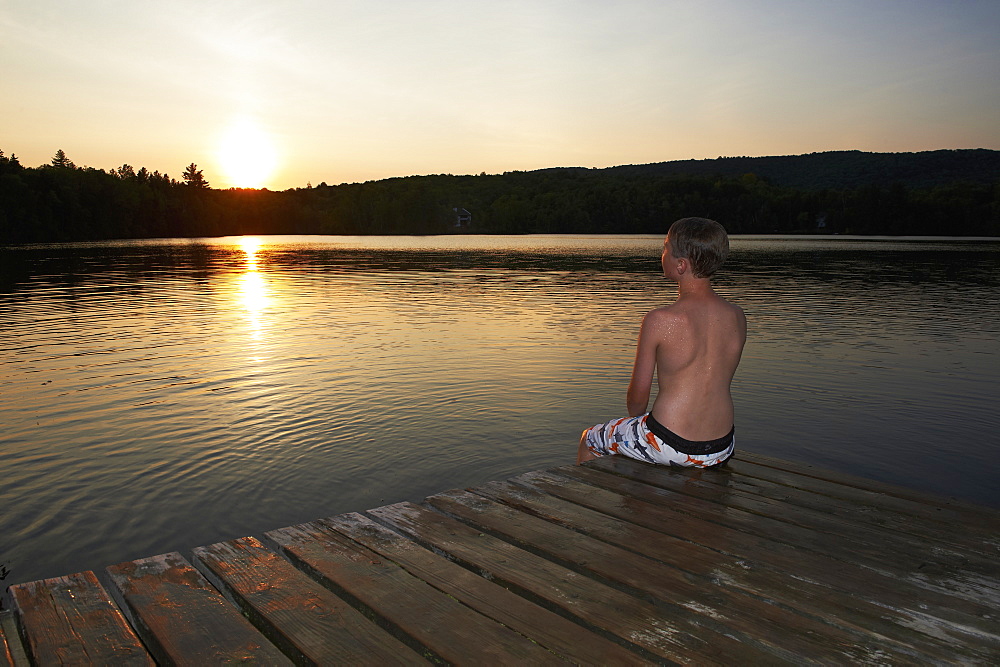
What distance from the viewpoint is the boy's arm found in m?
4.48

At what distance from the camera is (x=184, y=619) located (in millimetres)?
2730

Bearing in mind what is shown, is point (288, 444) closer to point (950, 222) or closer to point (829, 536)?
point (829, 536)

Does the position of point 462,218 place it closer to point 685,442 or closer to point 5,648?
point 685,442

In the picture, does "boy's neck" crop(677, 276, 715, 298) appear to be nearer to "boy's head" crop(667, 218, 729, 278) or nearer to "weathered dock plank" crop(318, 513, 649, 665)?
"boy's head" crop(667, 218, 729, 278)

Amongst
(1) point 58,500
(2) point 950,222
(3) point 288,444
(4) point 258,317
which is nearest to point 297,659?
(1) point 58,500

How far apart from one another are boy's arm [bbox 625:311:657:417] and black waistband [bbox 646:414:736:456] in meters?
0.16

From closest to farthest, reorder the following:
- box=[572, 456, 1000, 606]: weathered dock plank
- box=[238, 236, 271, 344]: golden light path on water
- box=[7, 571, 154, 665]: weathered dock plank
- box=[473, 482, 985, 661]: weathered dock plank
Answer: box=[7, 571, 154, 665]: weathered dock plank, box=[473, 482, 985, 661]: weathered dock plank, box=[572, 456, 1000, 606]: weathered dock plank, box=[238, 236, 271, 344]: golden light path on water

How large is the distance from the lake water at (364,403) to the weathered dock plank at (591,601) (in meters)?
3.13

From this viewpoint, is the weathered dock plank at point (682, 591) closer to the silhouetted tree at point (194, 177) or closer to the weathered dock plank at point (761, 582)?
the weathered dock plank at point (761, 582)

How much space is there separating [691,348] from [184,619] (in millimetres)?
3157

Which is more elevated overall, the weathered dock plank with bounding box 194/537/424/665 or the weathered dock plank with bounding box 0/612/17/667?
the weathered dock plank with bounding box 194/537/424/665

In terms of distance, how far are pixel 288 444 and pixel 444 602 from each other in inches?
227

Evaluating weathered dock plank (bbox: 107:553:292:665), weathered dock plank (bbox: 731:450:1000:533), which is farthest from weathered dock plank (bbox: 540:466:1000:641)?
weathered dock plank (bbox: 107:553:292:665)

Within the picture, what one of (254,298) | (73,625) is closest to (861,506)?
(73,625)
